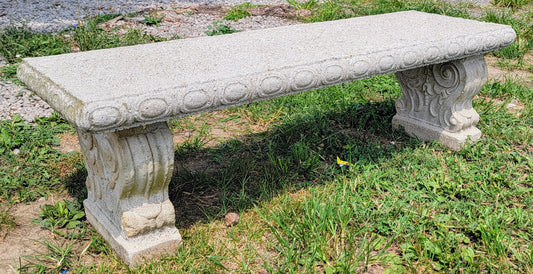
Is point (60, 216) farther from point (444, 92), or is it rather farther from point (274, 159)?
point (444, 92)

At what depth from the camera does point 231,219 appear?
2.56 meters

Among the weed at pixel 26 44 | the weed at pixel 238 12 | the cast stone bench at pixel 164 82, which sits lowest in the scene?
the weed at pixel 238 12

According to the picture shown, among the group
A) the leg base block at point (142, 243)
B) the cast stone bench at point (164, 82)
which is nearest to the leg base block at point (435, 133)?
the cast stone bench at point (164, 82)

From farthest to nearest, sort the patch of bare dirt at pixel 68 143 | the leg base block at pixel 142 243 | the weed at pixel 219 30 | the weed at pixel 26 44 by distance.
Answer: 1. the weed at pixel 219 30
2. the weed at pixel 26 44
3. the patch of bare dirt at pixel 68 143
4. the leg base block at pixel 142 243

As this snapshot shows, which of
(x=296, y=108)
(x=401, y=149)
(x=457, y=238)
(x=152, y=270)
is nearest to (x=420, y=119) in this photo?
(x=401, y=149)

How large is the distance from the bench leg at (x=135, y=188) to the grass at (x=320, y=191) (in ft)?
0.26

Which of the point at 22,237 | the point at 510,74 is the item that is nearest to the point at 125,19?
the point at 22,237

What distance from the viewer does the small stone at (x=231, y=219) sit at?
8.36ft

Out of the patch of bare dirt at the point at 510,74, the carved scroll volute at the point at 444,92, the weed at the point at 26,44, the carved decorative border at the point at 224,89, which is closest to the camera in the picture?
the carved decorative border at the point at 224,89

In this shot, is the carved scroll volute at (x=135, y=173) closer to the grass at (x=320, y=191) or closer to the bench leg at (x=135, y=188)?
the bench leg at (x=135, y=188)

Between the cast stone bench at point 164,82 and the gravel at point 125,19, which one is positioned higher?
the cast stone bench at point 164,82

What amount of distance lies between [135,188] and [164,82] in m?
0.48

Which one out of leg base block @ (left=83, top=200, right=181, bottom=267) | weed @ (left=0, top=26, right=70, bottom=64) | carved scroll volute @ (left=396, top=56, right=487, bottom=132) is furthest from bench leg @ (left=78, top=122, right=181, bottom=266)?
weed @ (left=0, top=26, right=70, bottom=64)

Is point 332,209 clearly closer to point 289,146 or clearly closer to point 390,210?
point 390,210
